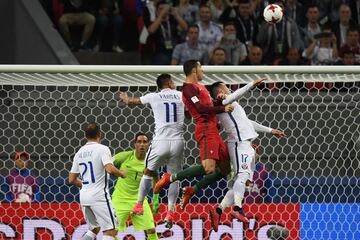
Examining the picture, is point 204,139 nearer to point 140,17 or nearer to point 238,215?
point 238,215

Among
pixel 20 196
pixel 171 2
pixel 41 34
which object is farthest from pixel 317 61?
pixel 20 196

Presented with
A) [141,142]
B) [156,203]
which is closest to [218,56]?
[141,142]

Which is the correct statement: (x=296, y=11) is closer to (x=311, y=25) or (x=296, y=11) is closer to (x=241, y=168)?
(x=311, y=25)

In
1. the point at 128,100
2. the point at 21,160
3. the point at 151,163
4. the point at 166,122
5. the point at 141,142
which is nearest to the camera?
the point at 128,100

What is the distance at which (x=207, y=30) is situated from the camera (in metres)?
20.3

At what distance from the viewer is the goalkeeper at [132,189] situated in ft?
56.7

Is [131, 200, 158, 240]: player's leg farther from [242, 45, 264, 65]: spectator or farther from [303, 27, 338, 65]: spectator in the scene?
[303, 27, 338, 65]: spectator

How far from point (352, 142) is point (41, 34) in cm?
448

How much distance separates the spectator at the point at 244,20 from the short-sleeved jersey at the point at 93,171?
5.04 meters

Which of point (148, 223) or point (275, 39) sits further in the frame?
point (275, 39)

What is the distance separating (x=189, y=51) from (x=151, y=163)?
4.46 metres

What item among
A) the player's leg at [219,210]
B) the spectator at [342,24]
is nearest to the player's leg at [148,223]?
the player's leg at [219,210]

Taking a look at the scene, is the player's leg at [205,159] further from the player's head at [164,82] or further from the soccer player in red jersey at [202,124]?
the player's head at [164,82]

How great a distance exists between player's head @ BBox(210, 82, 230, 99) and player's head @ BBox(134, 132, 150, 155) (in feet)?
5.41
